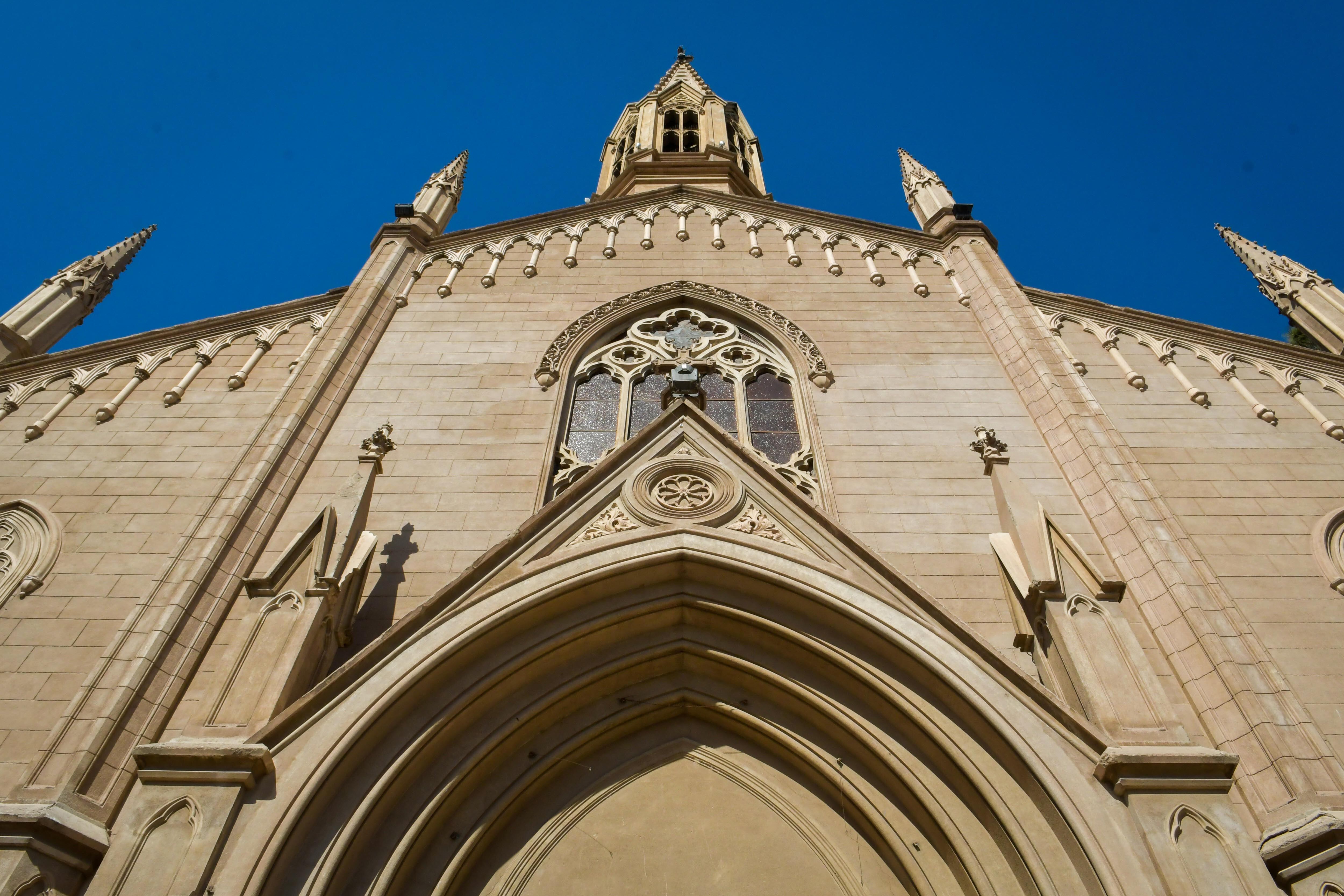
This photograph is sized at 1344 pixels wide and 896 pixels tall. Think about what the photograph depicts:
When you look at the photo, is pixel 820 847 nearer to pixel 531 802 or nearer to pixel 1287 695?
pixel 531 802

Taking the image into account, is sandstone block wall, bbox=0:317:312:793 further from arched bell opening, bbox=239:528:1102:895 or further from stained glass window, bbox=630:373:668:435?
stained glass window, bbox=630:373:668:435

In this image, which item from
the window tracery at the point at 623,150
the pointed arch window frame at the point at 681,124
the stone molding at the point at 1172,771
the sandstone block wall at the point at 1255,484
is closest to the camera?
the stone molding at the point at 1172,771

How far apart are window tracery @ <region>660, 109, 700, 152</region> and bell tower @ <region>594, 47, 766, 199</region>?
0.08 feet

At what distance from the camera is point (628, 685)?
341 inches

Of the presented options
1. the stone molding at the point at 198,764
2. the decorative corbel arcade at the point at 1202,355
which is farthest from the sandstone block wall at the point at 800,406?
the decorative corbel arcade at the point at 1202,355

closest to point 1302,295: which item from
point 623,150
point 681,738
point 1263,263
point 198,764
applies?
point 1263,263

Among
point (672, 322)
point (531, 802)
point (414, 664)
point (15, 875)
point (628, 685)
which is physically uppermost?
point (672, 322)

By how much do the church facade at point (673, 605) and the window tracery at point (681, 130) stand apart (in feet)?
49.0

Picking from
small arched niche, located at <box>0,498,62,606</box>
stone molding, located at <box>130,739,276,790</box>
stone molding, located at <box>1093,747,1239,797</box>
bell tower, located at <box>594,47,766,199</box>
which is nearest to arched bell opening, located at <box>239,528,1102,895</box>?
stone molding, located at <box>130,739,276,790</box>

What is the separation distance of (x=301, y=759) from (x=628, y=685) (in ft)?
9.92

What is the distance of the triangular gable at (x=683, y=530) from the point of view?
7223 millimetres

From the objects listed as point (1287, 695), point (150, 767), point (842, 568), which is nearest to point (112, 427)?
point (150, 767)

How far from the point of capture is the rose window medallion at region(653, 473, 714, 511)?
9.27m

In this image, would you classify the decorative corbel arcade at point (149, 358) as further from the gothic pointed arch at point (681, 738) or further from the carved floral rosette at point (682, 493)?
the gothic pointed arch at point (681, 738)
